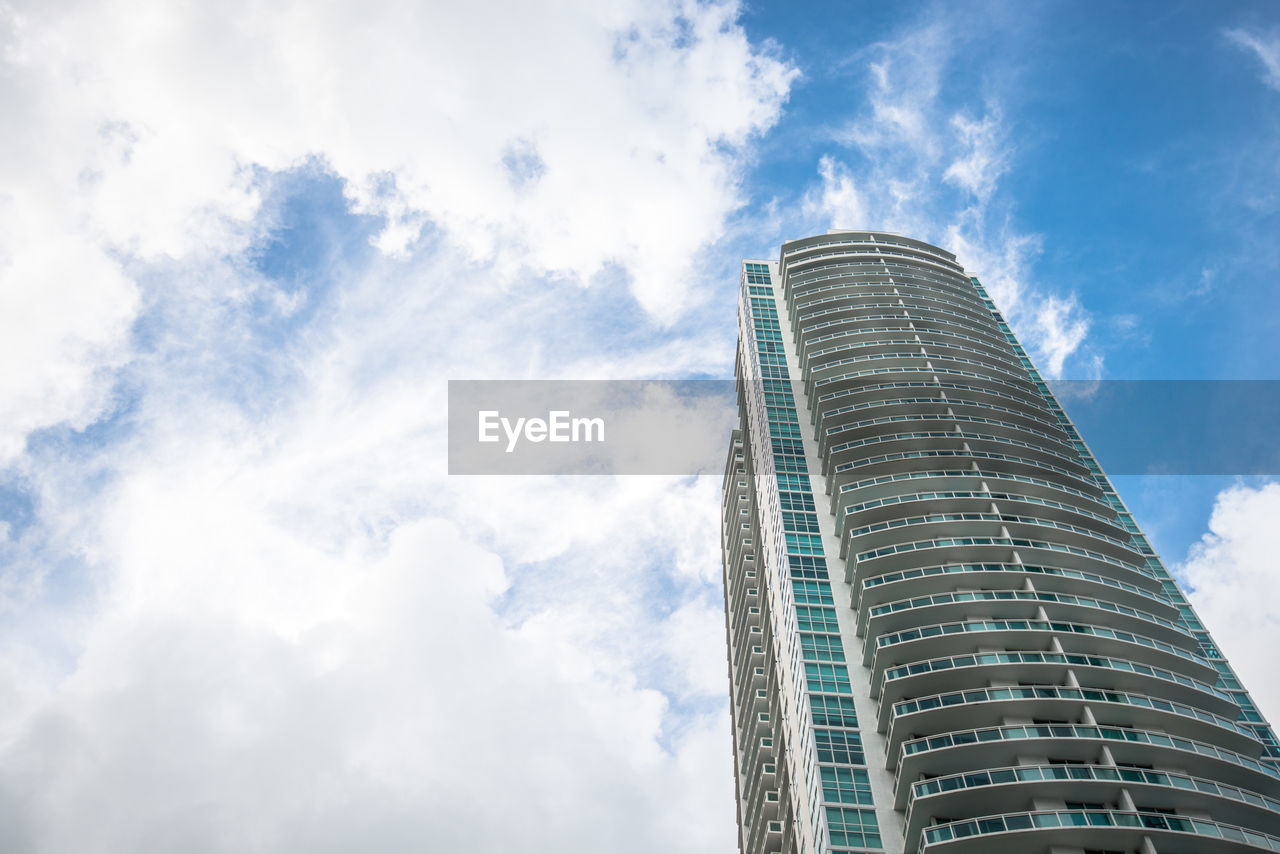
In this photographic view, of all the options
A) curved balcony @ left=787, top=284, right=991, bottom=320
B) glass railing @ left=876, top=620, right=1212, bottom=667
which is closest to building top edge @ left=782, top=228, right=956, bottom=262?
curved balcony @ left=787, top=284, right=991, bottom=320

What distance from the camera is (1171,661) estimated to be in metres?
73.7

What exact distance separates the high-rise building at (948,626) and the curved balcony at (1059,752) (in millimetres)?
141

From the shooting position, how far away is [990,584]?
79.1 metres

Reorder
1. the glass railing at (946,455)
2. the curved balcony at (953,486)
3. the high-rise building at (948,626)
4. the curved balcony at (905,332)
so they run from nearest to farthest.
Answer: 1. the high-rise building at (948,626)
2. the curved balcony at (953,486)
3. the glass railing at (946,455)
4. the curved balcony at (905,332)

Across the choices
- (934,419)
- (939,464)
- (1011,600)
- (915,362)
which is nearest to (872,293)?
(915,362)

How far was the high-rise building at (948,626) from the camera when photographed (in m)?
62.2

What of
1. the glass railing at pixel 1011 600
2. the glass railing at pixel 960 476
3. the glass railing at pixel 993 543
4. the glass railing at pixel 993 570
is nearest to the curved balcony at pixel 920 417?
the glass railing at pixel 960 476

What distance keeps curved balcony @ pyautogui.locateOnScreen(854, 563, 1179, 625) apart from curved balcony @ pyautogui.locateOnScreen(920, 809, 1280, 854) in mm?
21547

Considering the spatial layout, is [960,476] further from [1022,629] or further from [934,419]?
[1022,629]

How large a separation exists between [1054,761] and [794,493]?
36240 millimetres

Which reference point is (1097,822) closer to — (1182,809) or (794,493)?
(1182,809)

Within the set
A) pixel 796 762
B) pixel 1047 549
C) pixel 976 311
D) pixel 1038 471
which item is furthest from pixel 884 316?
pixel 796 762

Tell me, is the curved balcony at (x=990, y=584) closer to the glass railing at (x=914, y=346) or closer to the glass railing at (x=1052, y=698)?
the glass railing at (x=1052, y=698)

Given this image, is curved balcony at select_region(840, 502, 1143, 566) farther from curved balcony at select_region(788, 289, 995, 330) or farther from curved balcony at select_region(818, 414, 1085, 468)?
curved balcony at select_region(788, 289, 995, 330)
